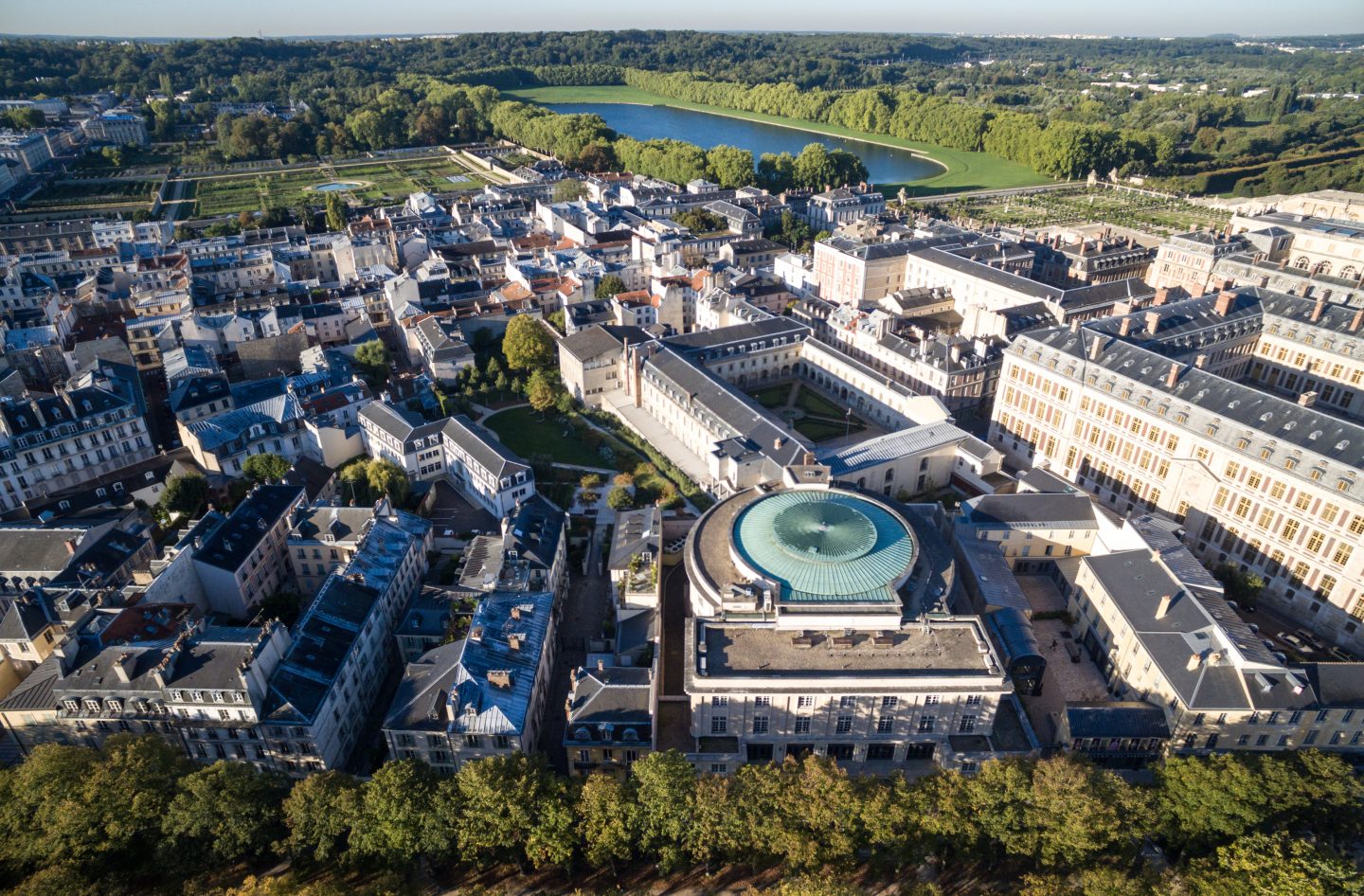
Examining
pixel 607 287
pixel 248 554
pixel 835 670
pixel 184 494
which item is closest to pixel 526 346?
pixel 607 287

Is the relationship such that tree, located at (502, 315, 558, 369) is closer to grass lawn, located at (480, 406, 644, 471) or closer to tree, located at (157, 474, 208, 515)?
grass lawn, located at (480, 406, 644, 471)

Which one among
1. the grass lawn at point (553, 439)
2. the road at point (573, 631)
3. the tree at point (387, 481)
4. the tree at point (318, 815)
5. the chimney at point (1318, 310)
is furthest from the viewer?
the chimney at point (1318, 310)

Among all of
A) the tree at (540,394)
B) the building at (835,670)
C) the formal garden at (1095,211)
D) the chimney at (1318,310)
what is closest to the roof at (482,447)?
the tree at (540,394)

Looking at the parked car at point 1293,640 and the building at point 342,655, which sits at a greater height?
the building at point 342,655

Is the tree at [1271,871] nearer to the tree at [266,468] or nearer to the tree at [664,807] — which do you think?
the tree at [664,807]

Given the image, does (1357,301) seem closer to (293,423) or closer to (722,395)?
(722,395)

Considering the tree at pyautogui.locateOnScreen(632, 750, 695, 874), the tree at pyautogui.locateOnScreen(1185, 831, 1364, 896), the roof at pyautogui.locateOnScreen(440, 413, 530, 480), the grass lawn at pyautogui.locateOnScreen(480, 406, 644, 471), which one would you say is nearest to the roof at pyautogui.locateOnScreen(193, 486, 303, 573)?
the roof at pyautogui.locateOnScreen(440, 413, 530, 480)

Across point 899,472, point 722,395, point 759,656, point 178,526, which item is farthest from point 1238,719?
point 178,526
